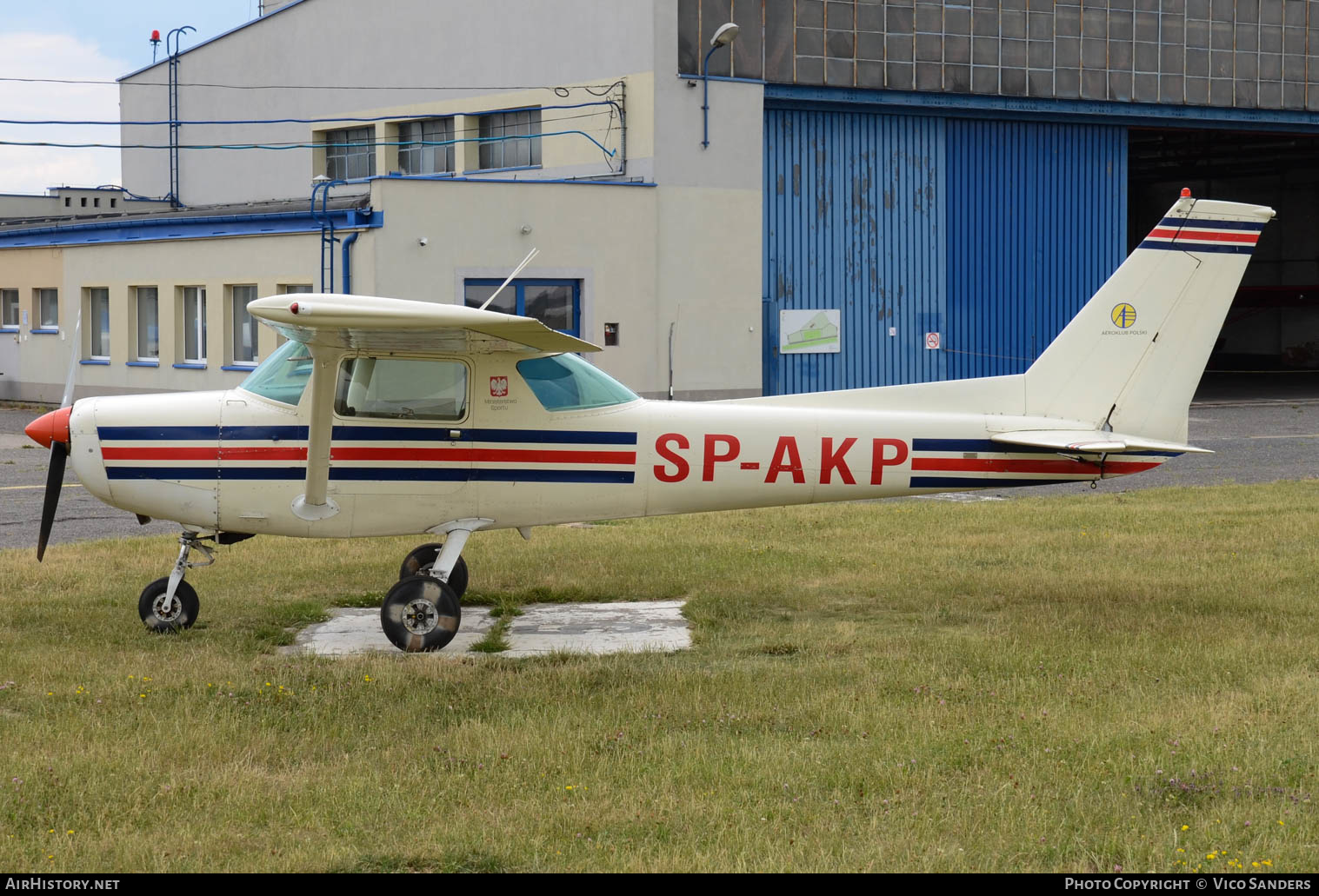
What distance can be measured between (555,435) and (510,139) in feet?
63.0

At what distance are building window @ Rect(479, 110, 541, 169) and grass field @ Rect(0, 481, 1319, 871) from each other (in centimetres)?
1699

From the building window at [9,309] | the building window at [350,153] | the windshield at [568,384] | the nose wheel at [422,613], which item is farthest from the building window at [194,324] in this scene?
the nose wheel at [422,613]

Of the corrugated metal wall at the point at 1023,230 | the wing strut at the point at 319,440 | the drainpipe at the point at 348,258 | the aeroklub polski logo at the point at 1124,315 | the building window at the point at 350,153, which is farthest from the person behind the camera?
the building window at the point at 350,153

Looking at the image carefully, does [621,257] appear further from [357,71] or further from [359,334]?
[359,334]

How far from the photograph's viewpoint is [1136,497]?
15883 mm

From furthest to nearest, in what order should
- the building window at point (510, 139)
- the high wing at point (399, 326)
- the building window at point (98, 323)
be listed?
the building window at point (98, 323), the building window at point (510, 139), the high wing at point (399, 326)

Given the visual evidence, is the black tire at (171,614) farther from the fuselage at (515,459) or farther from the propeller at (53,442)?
the propeller at (53,442)

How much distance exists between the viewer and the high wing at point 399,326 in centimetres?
732

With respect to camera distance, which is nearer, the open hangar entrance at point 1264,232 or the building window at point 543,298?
the building window at point 543,298

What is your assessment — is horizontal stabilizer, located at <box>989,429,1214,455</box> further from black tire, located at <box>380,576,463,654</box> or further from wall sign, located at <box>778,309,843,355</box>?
wall sign, located at <box>778,309,843,355</box>

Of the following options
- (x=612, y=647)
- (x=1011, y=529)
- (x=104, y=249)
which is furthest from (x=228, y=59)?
(x=612, y=647)

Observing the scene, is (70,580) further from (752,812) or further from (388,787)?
(752,812)

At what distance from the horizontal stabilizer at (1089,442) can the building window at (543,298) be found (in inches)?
593

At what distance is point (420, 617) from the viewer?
28.4ft
